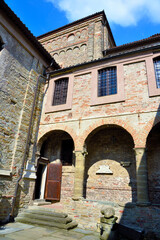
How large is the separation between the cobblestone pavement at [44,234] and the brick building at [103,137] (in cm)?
82

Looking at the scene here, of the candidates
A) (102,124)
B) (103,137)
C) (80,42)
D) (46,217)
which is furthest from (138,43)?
(46,217)

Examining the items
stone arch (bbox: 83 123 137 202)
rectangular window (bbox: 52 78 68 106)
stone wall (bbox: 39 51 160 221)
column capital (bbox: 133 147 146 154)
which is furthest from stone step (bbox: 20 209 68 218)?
rectangular window (bbox: 52 78 68 106)

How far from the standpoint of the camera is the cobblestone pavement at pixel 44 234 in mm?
5281

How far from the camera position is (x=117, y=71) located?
9477 millimetres

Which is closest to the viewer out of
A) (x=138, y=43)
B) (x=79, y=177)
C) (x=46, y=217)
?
(x=46, y=217)

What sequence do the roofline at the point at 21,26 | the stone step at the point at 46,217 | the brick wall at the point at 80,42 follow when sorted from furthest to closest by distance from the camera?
the brick wall at the point at 80,42, the roofline at the point at 21,26, the stone step at the point at 46,217

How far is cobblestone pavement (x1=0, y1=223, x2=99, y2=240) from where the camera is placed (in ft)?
17.3

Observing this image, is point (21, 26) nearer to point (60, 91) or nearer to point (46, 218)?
point (60, 91)

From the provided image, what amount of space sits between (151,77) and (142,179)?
4719 mm

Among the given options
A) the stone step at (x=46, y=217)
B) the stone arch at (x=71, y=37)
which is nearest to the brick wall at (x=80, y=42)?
the stone arch at (x=71, y=37)

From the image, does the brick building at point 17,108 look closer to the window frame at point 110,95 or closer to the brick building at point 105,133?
the brick building at point 105,133

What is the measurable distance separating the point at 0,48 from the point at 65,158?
6895mm

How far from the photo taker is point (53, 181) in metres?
9.91

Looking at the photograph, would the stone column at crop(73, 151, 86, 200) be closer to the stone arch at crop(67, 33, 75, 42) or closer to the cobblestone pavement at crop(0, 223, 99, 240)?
the cobblestone pavement at crop(0, 223, 99, 240)
